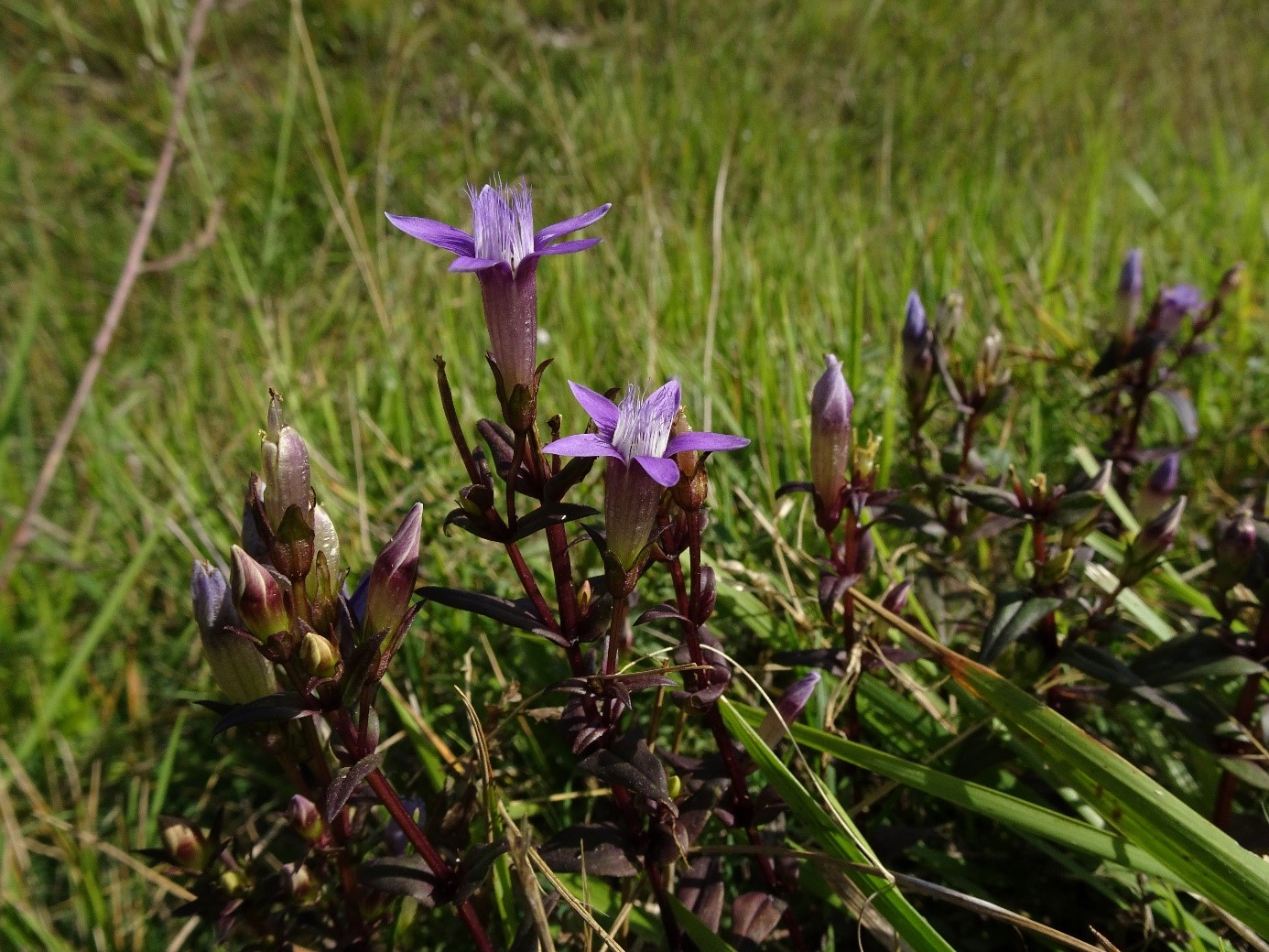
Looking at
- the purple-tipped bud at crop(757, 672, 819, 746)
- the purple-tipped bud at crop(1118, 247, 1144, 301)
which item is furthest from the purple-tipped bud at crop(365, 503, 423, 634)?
the purple-tipped bud at crop(1118, 247, 1144, 301)

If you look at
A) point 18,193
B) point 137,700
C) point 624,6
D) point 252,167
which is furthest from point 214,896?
point 624,6

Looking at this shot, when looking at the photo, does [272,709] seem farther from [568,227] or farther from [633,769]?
[568,227]

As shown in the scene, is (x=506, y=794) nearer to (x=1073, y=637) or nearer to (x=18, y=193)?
(x=1073, y=637)

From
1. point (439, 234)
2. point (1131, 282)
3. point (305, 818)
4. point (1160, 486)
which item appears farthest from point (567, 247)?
point (1131, 282)

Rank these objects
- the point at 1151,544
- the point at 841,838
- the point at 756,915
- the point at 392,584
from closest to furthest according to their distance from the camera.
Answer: the point at 392,584 < the point at 841,838 < the point at 756,915 < the point at 1151,544

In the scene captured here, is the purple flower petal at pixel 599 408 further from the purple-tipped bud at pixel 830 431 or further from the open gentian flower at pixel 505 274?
the purple-tipped bud at pixel 830 431

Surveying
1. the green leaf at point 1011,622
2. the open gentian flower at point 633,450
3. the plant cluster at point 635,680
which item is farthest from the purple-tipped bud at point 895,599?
the open gentian flower at point 633,450
